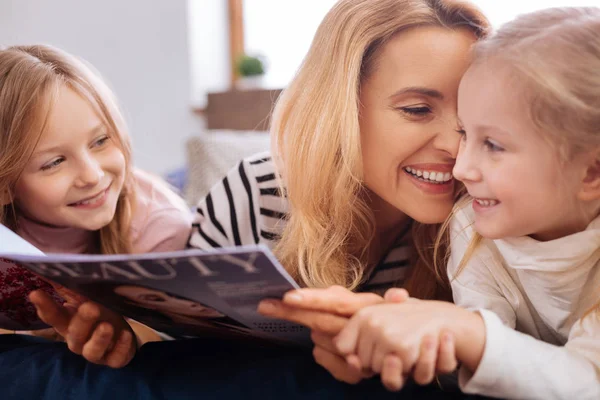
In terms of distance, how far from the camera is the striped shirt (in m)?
1.18

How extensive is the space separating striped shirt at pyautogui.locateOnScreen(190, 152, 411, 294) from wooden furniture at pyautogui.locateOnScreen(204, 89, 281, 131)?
4.55 feet

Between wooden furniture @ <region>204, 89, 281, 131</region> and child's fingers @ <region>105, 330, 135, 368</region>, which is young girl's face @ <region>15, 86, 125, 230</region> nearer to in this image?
child's fingers @ <region>105, 330, 135, 368</region>

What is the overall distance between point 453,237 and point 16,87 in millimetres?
811

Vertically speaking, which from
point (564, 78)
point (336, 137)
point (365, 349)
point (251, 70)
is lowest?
point (251, 70)

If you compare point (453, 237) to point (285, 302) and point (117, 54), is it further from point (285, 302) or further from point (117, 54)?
point (117, 54)

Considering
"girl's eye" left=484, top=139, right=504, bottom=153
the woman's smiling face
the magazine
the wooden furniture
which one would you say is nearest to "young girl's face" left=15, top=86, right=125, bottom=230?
the magazine

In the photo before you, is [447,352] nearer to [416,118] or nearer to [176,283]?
[176,283]

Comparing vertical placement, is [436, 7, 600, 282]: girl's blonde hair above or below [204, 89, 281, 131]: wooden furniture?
above

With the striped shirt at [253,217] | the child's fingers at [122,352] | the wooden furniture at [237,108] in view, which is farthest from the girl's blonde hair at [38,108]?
the wooden furniture at [237,108]

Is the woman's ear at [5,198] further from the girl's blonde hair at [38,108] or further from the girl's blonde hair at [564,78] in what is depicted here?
the girl's blonde hair at [564,78]

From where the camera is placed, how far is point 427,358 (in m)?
0.65

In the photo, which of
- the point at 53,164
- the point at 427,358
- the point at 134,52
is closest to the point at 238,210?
the point at 53,164

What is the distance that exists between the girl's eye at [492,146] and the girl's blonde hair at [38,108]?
29.5 inches

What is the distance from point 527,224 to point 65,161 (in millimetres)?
815
